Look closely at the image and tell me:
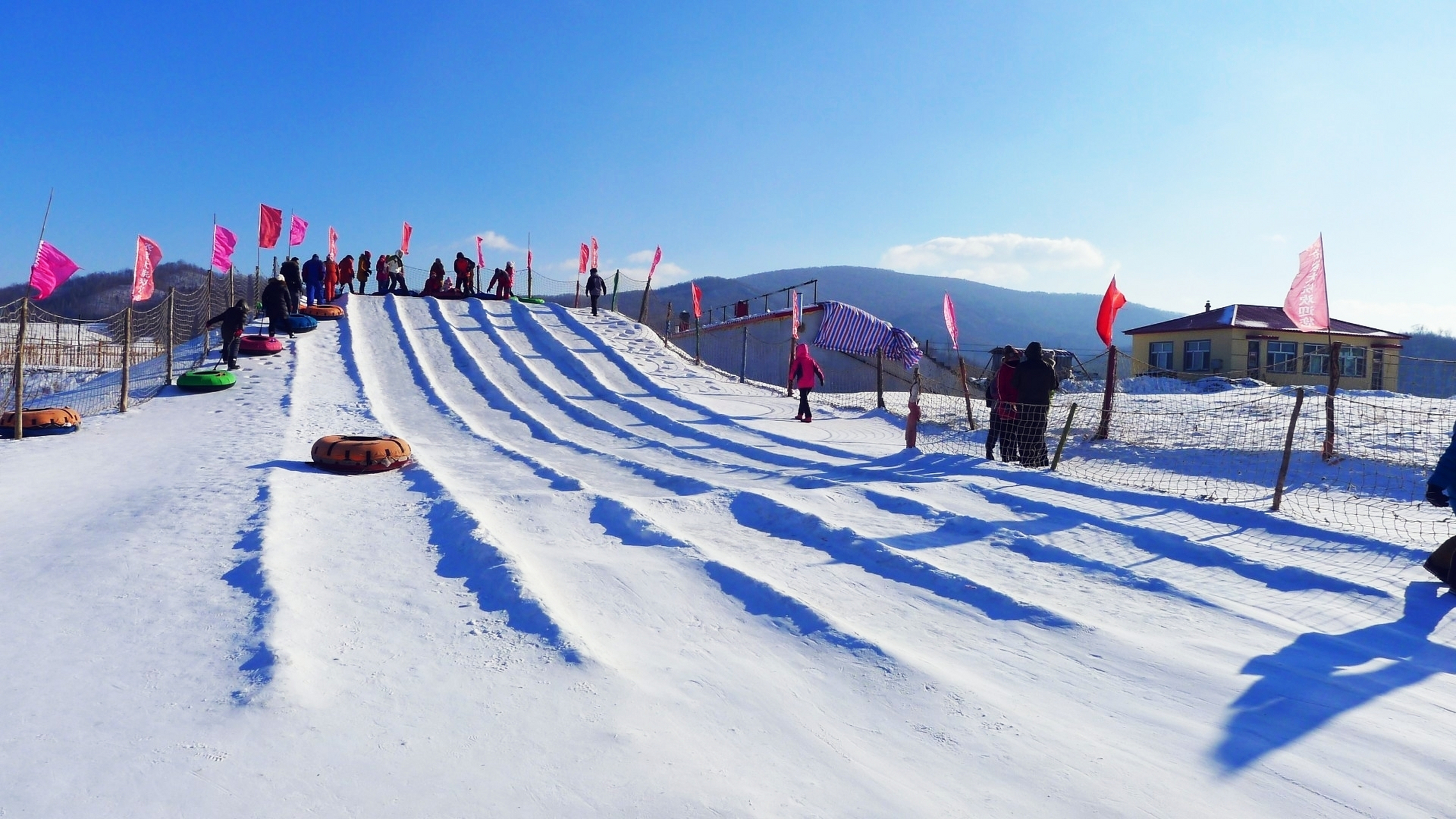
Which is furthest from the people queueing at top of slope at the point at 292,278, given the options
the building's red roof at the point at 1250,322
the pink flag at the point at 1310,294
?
the building's red roof at the point at 1250,322

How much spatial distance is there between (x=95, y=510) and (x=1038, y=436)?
32.1 feet

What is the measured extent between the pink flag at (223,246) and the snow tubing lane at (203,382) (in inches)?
136

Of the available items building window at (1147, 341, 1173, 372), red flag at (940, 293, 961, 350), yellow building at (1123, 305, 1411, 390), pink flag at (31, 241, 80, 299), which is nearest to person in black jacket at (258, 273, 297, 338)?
pink flag at (31, 241, 80, 299)

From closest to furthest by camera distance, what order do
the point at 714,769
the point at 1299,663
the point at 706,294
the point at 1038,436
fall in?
the point at 714,769 → the point at 1299,663 → the point at 1038,436 → the point at 706,294

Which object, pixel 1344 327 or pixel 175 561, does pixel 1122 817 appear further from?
pixel 1344 327

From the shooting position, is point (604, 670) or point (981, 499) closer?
point (604, 670)

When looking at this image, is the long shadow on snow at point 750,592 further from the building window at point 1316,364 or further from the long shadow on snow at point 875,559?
the building window at point 1316,364

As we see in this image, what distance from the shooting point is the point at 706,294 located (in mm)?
100562

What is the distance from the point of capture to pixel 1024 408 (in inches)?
403

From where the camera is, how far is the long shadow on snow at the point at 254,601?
358 cm

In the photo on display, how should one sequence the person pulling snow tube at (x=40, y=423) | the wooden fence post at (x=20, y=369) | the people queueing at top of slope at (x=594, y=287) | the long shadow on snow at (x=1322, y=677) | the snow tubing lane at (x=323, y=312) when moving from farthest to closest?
1. the people queueing at top of slope at (x=594, y=287)
2. the snow tubing lane at (x=323, y=312)
3. the person pulling snow tube at (x=40, y=423)
4. the wooden fence post at (x=20, y=369)
5. the long shadow on snow at (x=1322, y=677)

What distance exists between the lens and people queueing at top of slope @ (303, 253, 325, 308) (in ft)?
73.3

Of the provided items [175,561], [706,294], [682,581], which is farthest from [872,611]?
[706,294]

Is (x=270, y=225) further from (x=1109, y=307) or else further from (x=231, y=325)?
(x=1109, y=307)
